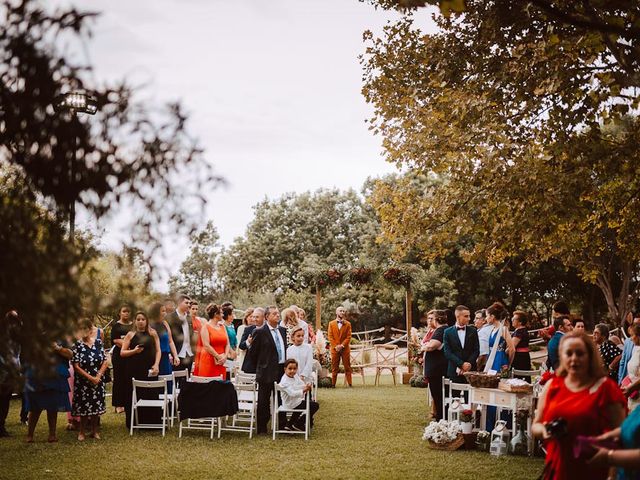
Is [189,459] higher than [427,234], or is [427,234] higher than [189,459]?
[427,234]

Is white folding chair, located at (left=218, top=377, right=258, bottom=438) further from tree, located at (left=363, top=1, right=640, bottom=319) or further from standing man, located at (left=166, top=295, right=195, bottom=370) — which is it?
tree, located at (left=363, top=1, right=640, bottom=319)

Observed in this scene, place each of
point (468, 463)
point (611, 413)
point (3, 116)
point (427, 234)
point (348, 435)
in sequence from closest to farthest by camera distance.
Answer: point (3, 116), point (611, 413), point (468, 463), point (348, 435), point (427, 234)

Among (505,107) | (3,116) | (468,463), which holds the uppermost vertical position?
(505,107)

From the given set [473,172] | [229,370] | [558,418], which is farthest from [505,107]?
[558,418]

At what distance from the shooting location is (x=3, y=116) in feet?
12.0

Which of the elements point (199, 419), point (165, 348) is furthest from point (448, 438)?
point (165, 348)

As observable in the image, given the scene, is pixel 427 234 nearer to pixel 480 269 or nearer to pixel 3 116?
pixel 3 116

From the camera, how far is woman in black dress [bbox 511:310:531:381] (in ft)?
39.6

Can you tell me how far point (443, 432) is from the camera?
10539mm

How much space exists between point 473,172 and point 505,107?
1.60 meters

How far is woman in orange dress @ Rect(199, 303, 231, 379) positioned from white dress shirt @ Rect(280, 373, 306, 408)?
1.14m

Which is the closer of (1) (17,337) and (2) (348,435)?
(1) (17,337)

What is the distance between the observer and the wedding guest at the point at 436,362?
12.5 m

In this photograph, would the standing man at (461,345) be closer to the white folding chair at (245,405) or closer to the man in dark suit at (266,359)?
the man in dark suit at (266,359)
